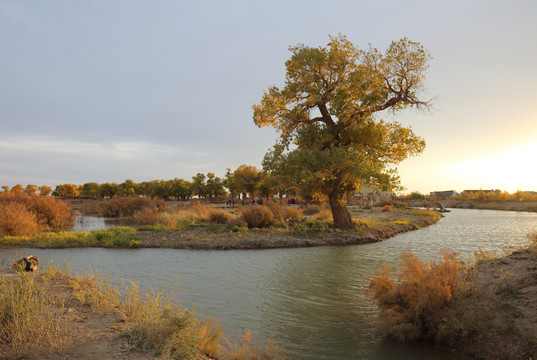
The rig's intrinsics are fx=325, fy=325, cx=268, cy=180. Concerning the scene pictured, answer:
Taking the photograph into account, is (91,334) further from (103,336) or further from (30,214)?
(30,214)

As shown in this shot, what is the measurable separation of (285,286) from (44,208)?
68.7 ft

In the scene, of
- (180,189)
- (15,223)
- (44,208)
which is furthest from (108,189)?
(15,223)

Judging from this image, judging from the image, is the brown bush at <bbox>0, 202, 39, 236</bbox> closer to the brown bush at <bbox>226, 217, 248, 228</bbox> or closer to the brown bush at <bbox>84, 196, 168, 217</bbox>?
the brown bush at <bbox>226, 217, 248, 228</bbox>

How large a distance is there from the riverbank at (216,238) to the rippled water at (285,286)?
41.3 inches

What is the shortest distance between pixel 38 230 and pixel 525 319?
22826 mm

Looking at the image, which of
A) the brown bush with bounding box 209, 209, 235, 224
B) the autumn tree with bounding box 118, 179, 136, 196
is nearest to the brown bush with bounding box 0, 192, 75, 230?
the brown bush with bounding box 209, 209, 235, 224

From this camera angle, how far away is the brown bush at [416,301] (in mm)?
5504

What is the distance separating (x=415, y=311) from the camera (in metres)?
5.49

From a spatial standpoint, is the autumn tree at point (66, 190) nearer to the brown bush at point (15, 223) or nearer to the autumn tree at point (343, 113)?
the brown bush at point (15, 223)

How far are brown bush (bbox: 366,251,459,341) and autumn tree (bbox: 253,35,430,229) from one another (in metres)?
11.4

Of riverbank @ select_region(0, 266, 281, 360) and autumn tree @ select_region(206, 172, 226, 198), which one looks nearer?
riverbank @ select_region(0, 266, 281, 360)

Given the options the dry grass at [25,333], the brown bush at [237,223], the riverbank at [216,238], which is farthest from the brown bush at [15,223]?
the dry grass at [25,333]

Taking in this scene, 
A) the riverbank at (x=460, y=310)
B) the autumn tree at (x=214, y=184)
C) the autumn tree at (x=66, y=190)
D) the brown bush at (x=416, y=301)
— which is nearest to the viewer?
the riverbank at (x=460, y=310)

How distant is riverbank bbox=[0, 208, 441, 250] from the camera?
1625cm
